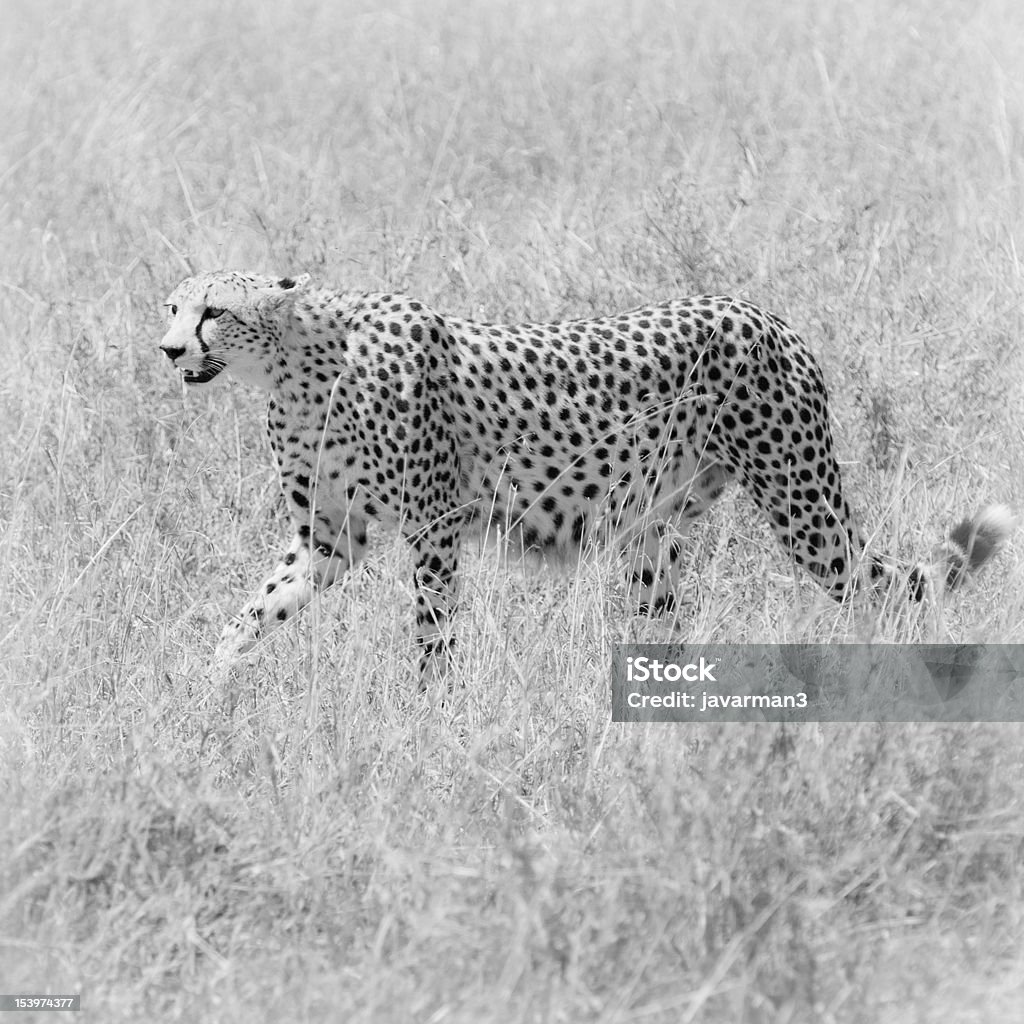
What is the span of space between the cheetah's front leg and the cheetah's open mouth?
476 mm

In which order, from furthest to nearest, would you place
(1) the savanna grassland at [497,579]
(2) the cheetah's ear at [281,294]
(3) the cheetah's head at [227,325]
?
(2) the cheetah's ear at [281,294]
(3) the cheetah's head at [227,325]
(1) the savanna grassland at [497,579]

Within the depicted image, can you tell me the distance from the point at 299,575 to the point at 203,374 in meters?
0.59

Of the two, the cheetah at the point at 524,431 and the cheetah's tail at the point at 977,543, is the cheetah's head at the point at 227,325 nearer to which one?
the cheetah at the point at 524,431

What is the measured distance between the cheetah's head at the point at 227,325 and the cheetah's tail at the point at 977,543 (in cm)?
189

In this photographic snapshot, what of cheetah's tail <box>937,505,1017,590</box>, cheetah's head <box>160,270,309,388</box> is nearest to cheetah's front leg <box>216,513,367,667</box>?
cheetah's head <box>160,270,309,388</box>

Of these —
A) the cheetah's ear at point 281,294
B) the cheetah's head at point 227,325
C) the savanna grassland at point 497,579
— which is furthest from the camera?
the cheetah's ear at point 281,294

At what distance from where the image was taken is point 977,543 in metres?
4.72

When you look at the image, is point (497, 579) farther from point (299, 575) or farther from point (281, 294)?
point (281, 294)

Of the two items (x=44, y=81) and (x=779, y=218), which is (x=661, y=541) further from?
(x=44, y=81)

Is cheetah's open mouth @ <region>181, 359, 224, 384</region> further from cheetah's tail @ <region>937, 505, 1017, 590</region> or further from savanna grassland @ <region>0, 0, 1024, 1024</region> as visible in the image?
cheetah's tail @ <region>937, 505, 1017, 590</region>

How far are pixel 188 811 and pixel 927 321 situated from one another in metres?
3.57

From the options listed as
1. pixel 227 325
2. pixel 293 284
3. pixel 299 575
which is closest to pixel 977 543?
pixel 299 575

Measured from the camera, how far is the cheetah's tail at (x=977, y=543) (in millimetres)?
4703

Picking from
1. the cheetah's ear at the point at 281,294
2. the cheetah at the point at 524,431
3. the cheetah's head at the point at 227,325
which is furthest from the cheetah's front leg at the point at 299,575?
the cheetah's ear at the point at 281,294
